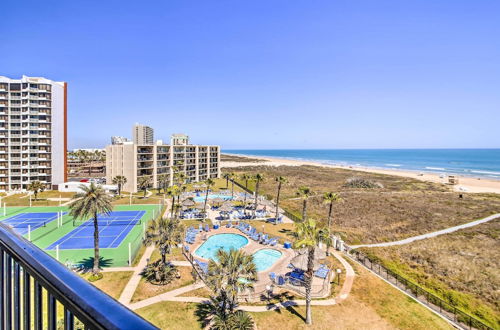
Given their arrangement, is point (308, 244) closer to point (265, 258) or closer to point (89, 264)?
point (265, 258)

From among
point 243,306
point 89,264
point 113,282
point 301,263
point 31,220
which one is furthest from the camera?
point 31,220

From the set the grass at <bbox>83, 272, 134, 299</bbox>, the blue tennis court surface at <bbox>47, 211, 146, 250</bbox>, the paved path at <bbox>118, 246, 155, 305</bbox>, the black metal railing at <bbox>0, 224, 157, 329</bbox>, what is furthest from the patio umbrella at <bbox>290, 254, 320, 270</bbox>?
the black metal railing at <bbox>0, 224, 157, 329</bbox>

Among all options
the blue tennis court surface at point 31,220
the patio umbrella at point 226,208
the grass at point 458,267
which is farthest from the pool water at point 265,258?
the blue tennis court surface at point 31,220

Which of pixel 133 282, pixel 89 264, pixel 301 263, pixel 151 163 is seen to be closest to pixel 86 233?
pixel 89 264

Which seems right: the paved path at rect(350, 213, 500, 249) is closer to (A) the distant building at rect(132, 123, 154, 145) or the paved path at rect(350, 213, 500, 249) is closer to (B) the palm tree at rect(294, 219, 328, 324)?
(B) the palm tree at rect(294, 219, 328, 324)

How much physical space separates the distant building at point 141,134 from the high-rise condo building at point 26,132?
56.1 metres

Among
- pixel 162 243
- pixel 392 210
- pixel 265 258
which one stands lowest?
pixel 265 258

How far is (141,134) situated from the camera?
402 ft

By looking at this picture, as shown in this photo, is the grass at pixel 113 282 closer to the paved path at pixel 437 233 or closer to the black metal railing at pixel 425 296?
the black metal railing at pixel 425 296

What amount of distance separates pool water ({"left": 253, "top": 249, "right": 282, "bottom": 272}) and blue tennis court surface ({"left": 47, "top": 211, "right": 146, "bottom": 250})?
47.1 feet

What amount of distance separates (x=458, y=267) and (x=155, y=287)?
2586 centimetres

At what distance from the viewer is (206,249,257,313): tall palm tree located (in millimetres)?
15023

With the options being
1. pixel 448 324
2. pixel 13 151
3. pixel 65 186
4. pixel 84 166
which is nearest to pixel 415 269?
pixel 448 324

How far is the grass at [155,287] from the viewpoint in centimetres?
1814
